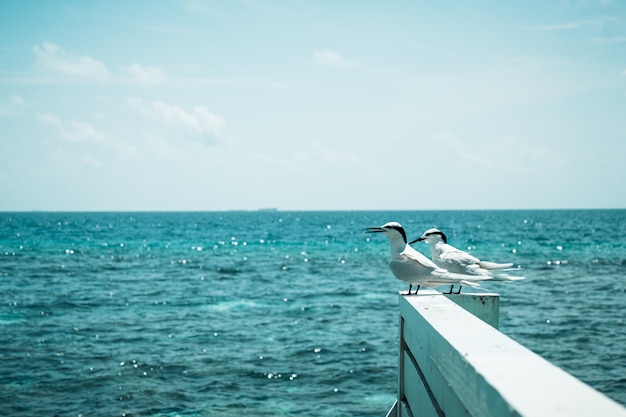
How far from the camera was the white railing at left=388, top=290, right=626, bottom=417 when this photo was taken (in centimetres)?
119

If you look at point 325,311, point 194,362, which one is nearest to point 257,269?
point 325,311

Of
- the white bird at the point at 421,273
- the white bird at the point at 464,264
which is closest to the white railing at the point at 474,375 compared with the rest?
the white bird at the point at 421,273

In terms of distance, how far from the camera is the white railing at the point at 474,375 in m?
1.19

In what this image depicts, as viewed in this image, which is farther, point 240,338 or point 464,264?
point 240,338

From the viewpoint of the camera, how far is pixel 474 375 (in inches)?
58.9

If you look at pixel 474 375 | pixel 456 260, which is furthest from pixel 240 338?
pixel 474 375

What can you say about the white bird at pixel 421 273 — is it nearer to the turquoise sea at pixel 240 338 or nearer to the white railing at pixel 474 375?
the white railing at pixel 474 375

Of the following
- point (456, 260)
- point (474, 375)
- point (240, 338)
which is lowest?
point (240, 338)

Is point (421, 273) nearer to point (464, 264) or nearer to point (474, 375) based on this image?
point (464, 264)

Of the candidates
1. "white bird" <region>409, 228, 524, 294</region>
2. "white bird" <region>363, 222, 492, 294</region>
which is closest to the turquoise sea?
"white bird" <region>363, 222, 492, 294</region>

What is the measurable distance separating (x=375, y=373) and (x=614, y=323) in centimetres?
772

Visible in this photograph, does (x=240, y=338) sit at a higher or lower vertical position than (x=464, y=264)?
lower

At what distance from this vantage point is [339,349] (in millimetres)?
12211

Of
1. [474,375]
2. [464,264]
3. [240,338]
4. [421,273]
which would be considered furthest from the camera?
[240,338]
